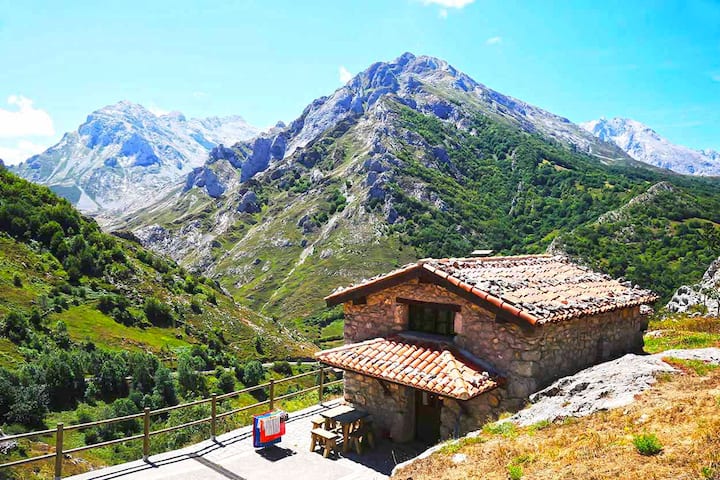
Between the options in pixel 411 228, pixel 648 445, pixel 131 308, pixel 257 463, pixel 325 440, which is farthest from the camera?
pixel 411 228

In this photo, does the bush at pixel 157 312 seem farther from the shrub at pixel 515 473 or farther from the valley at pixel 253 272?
the shrub at pixel 515 473

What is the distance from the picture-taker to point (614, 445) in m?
8.49

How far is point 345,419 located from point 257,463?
2771 mm

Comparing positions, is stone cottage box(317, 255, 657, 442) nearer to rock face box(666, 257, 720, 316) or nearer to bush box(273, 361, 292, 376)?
rock face box(666, 257, 720, 316)

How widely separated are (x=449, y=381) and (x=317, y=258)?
150234 mm

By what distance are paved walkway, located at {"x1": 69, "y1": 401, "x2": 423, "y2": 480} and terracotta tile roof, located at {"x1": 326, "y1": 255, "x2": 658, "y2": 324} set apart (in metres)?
5.15

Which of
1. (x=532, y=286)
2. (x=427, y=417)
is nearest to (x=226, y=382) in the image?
(x=427, y=417)

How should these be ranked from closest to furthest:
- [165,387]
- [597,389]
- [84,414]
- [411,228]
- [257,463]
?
1. [597,389]
2. [257,463]
3. [84,414]
4. [165,387]
5. [411,228]

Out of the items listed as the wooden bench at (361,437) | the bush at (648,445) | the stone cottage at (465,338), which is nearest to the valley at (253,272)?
the bush at (648,445)

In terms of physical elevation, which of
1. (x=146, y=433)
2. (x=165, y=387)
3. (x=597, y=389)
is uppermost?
(x=597, y=389)

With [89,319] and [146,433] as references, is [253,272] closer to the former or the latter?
[89,319]

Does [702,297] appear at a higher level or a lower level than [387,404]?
higher

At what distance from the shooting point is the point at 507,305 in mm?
13203

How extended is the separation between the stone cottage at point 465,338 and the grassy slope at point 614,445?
2120mm
